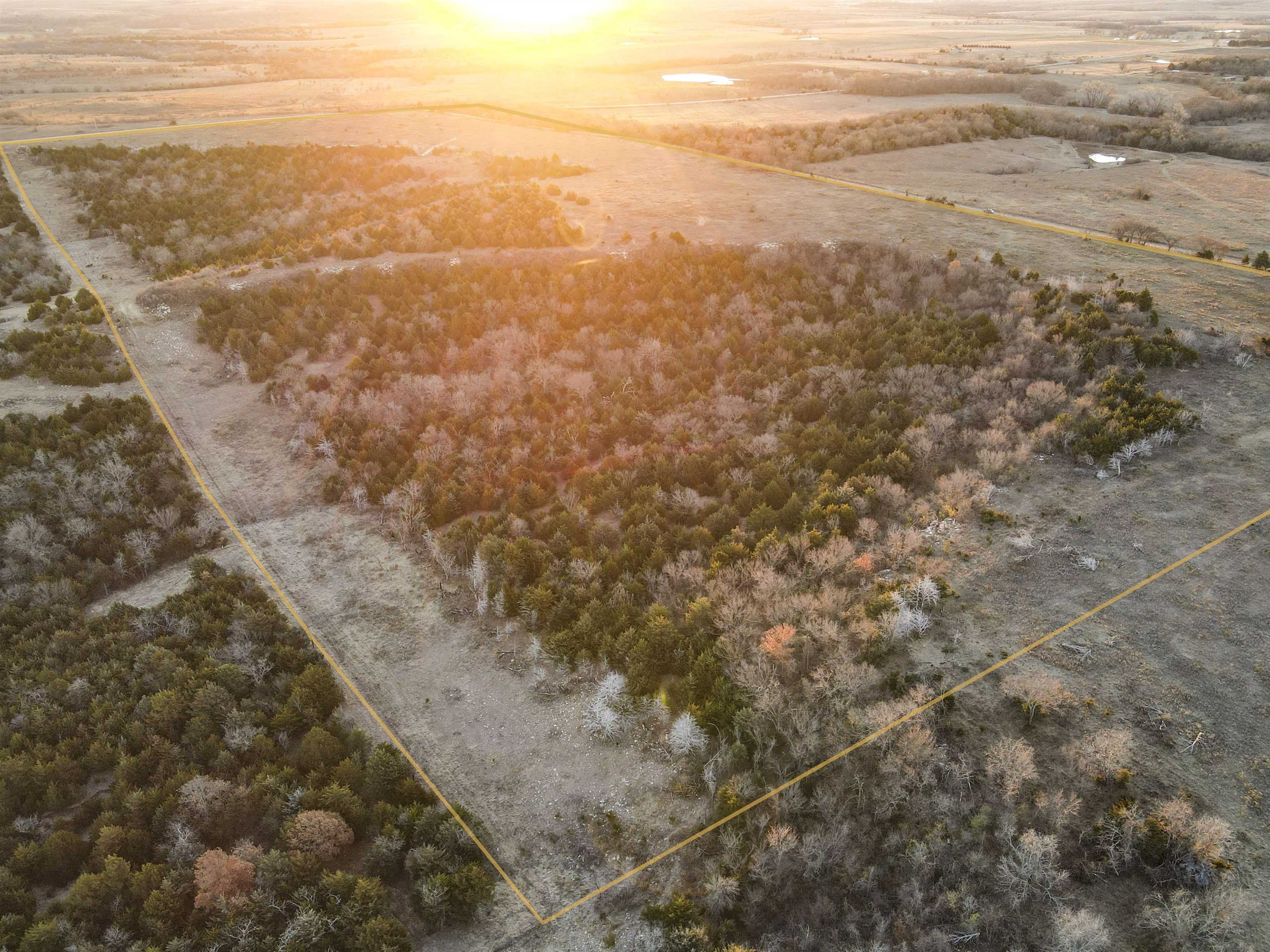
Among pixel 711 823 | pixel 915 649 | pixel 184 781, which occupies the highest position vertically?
pixel 915 649

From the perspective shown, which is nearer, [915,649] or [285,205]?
[915,649]

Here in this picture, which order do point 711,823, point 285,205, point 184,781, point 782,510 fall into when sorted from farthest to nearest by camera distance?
point 285,205
point 782,510
point 184,781
point 711,823

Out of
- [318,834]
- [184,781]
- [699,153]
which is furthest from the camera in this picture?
[699,153]

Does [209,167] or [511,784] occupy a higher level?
[209,167]

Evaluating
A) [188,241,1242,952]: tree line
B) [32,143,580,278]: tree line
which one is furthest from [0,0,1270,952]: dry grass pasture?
[32,143,580,278]: tree line

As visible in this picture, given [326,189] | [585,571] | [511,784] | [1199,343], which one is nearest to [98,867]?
[511,784]

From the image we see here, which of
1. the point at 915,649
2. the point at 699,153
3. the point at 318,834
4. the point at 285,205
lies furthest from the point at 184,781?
the point at 699,153

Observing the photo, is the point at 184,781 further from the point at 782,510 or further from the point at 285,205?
the point at 285,205

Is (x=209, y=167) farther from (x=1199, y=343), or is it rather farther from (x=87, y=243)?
(x=1199, y=343)

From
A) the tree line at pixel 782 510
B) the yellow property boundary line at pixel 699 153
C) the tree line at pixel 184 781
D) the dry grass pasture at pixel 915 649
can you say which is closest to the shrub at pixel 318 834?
the tree line at pixel 184 781
